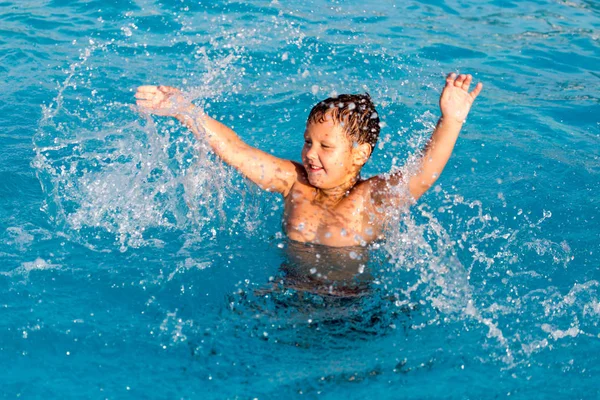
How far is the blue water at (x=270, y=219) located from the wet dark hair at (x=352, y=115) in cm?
36

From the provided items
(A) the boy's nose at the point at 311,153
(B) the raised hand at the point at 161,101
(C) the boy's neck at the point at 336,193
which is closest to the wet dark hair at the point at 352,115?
(A) the boy's nose at the point at 311,153

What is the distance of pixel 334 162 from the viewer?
4.48 m

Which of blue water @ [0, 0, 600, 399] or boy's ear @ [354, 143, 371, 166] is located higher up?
boy's ear @ [354, 143, 371, 166]

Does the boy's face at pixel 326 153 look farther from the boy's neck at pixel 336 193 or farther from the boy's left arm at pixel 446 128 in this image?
the boy's left arm at pixel 446 128

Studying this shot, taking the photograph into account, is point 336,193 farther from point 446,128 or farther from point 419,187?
point 446,128

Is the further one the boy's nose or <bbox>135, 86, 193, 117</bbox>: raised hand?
<bbox>135, 86, 193, 117</bbox>: raised hand

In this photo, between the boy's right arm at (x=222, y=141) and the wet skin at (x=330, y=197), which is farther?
the boy's right arm at (x=222, y=141)

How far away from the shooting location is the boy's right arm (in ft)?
15.2

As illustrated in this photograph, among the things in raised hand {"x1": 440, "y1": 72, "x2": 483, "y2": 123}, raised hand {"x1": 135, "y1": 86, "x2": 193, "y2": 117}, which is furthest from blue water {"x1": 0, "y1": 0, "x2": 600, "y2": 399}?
raised hand {"x1": 440, "y1": 72, "x2": 483, "y2": 123}

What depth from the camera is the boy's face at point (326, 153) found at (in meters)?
4.39

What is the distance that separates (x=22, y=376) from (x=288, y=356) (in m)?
1.41

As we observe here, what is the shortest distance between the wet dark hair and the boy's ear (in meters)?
0.03

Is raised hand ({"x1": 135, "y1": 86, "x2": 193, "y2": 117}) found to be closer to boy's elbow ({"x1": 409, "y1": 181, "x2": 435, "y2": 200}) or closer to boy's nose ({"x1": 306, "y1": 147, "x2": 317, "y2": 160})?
boy's nose ({"x1": 306, "y1": 147, "x2": 317, "y2": 160})

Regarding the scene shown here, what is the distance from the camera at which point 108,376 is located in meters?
3.97
